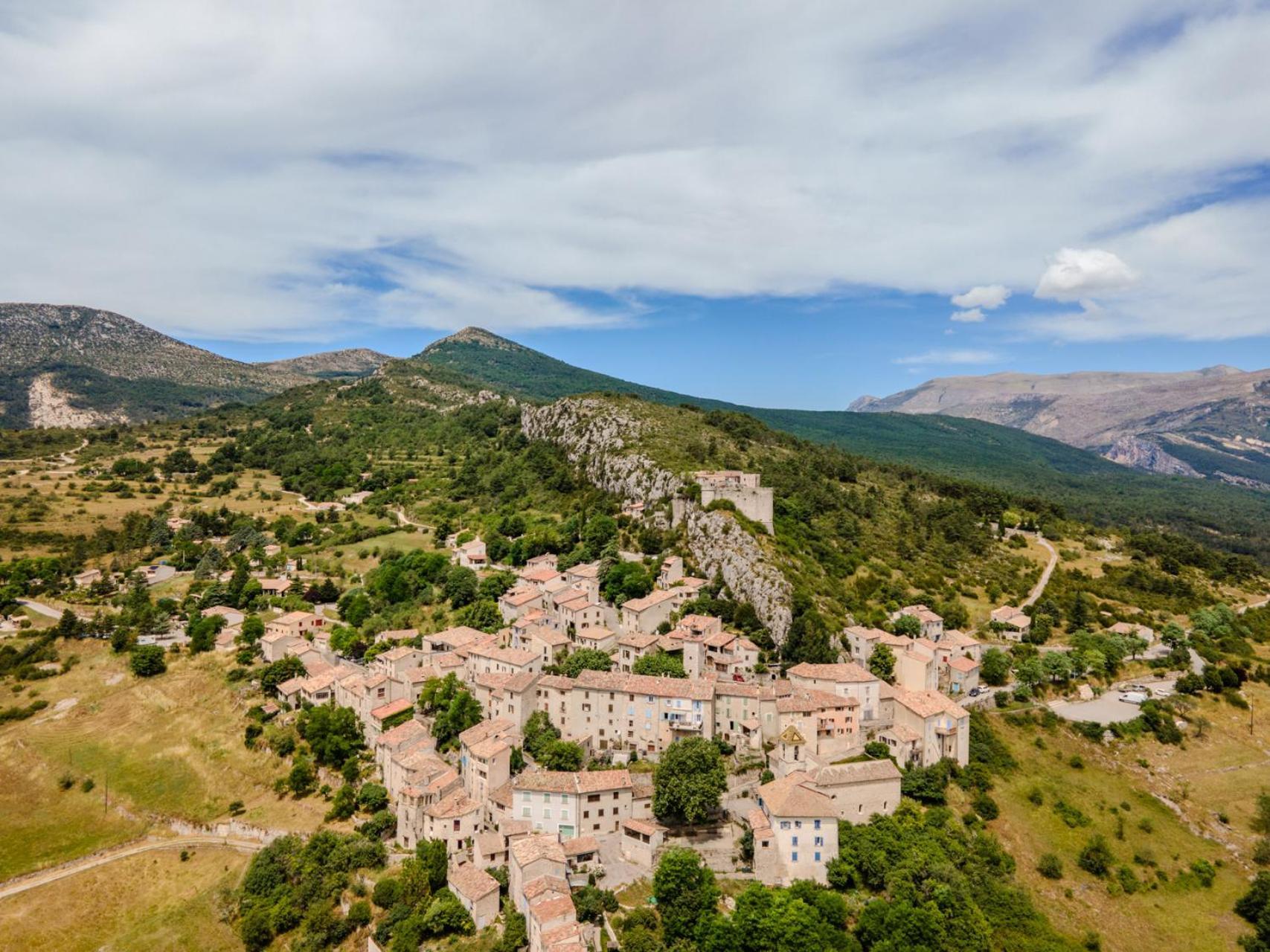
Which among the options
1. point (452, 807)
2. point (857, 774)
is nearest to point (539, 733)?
point (452, 807)

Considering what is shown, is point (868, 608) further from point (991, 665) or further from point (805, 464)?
point (805, 464)

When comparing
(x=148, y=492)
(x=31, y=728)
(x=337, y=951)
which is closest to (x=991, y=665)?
(x=337, y=951)

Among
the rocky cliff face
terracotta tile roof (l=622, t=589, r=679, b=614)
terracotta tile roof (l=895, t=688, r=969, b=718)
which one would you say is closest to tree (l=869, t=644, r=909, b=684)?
terracotta tile roof (l=895, t=688, r=969, b=718)

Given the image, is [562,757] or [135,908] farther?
[562,757]

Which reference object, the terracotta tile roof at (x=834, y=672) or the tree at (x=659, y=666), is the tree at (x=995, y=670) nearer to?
the terracotta tile roof at (x=834, y=672)

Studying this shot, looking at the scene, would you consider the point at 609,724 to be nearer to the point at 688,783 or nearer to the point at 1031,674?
the point at 688,783

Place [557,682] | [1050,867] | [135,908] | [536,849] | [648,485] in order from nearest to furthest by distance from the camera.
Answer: [536,849]
[135,908]
[1050,867]
[557,682]
[648,485]

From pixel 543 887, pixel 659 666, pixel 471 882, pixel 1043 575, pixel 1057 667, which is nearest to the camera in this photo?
pixel 543 887
